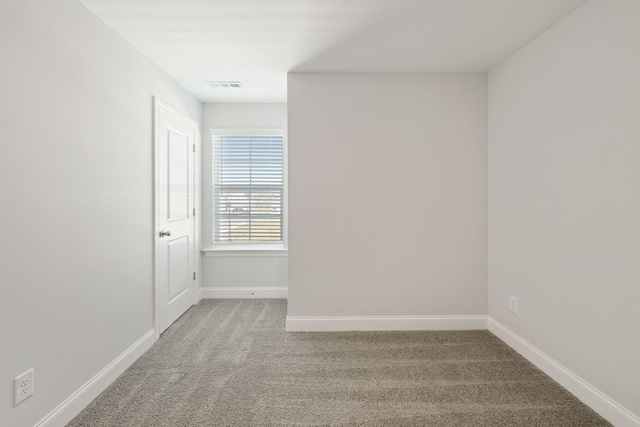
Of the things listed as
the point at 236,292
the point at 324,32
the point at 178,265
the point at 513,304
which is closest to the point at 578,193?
the point at 513,304

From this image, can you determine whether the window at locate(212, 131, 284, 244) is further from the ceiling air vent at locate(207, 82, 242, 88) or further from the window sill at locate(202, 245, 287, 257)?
the ceiling air vent at locate(207, 82, 242, 88)

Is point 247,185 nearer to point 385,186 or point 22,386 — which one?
point 385,186

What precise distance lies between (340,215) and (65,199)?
2024 millimetres

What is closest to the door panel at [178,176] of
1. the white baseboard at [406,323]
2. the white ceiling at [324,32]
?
the white ceiling at [324,32]

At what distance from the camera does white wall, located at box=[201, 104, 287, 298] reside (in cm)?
414

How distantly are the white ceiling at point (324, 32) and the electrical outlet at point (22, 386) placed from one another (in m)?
2.05

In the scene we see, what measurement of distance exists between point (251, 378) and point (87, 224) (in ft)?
4.71

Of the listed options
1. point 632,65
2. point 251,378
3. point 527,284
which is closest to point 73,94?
point 251,378

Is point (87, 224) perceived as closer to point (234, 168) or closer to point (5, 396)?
point (5, 396)

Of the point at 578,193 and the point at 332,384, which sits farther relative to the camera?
the point at 332,384

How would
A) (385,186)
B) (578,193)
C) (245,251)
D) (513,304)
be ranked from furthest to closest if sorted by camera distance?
(245,251) < (385,186) < (513,304) < (578,193)

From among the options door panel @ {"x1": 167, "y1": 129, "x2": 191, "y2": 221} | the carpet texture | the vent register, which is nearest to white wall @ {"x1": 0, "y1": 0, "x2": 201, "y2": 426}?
the carpet texture

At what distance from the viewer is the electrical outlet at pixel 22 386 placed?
1563 mm

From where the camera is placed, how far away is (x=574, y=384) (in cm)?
211
